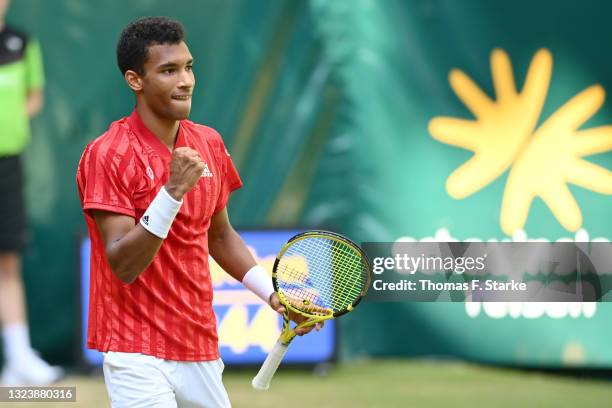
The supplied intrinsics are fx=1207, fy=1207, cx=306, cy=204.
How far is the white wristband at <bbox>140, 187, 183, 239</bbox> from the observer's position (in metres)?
3.33

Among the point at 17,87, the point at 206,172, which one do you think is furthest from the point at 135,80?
the point at 17,87

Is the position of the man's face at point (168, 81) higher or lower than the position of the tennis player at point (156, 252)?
higher

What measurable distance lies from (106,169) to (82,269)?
11.4 feet

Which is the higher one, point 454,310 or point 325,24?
point 325,24

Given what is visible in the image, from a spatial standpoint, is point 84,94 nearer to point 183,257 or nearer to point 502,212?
point 502,212

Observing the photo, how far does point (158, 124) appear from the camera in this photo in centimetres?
364

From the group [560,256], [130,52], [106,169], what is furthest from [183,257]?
[560,256]

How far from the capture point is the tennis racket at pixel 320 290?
147 inches

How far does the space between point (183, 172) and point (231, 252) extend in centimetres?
66

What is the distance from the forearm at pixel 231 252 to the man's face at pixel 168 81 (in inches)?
19.7

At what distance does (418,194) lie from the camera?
708 centimetres

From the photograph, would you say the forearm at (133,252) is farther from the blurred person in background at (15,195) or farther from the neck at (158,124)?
the blurred person in background at (15,195)

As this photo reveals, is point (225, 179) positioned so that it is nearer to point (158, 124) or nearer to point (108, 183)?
point (158, 124)

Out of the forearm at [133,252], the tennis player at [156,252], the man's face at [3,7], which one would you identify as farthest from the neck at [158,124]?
the man's face at [3,7]
